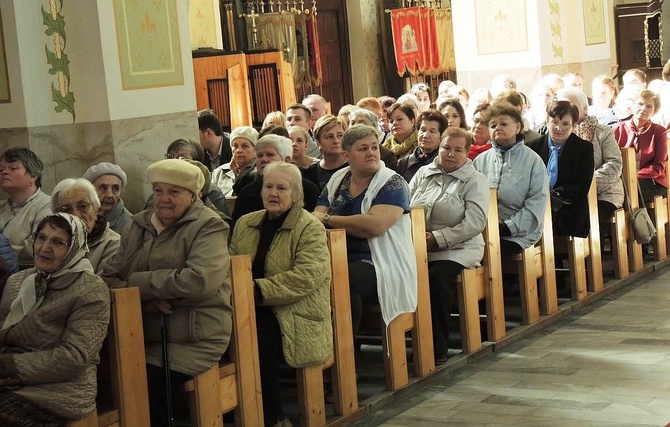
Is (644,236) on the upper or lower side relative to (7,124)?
lower

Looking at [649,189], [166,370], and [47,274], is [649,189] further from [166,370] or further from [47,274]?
[47,274]

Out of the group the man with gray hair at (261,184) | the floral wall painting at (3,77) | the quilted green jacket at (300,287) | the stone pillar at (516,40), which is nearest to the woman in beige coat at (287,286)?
the quilted green jacket at (300,287)

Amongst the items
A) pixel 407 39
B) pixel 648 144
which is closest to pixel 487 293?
pixel 648 144

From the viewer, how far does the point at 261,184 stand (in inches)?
223

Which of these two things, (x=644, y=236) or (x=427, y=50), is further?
(x=427, y=50)

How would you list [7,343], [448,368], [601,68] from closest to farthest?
[7,343]
[448,368]
[601,68]

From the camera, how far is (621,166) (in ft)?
24.2

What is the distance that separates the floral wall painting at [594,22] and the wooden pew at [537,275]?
198 inches

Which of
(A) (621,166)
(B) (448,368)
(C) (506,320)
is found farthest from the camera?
(A) (621,166)

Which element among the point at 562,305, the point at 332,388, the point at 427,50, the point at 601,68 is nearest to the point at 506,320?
the point at 562,305

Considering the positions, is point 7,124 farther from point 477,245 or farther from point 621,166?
point 621,166

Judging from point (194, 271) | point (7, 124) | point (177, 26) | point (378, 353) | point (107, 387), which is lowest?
point (378, 353)

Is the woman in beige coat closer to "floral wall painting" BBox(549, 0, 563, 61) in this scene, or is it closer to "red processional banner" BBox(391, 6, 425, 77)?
"floral wall painting" BBox(549, 0, 563, 61)

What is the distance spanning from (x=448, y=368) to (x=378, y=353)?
0.60 meters
